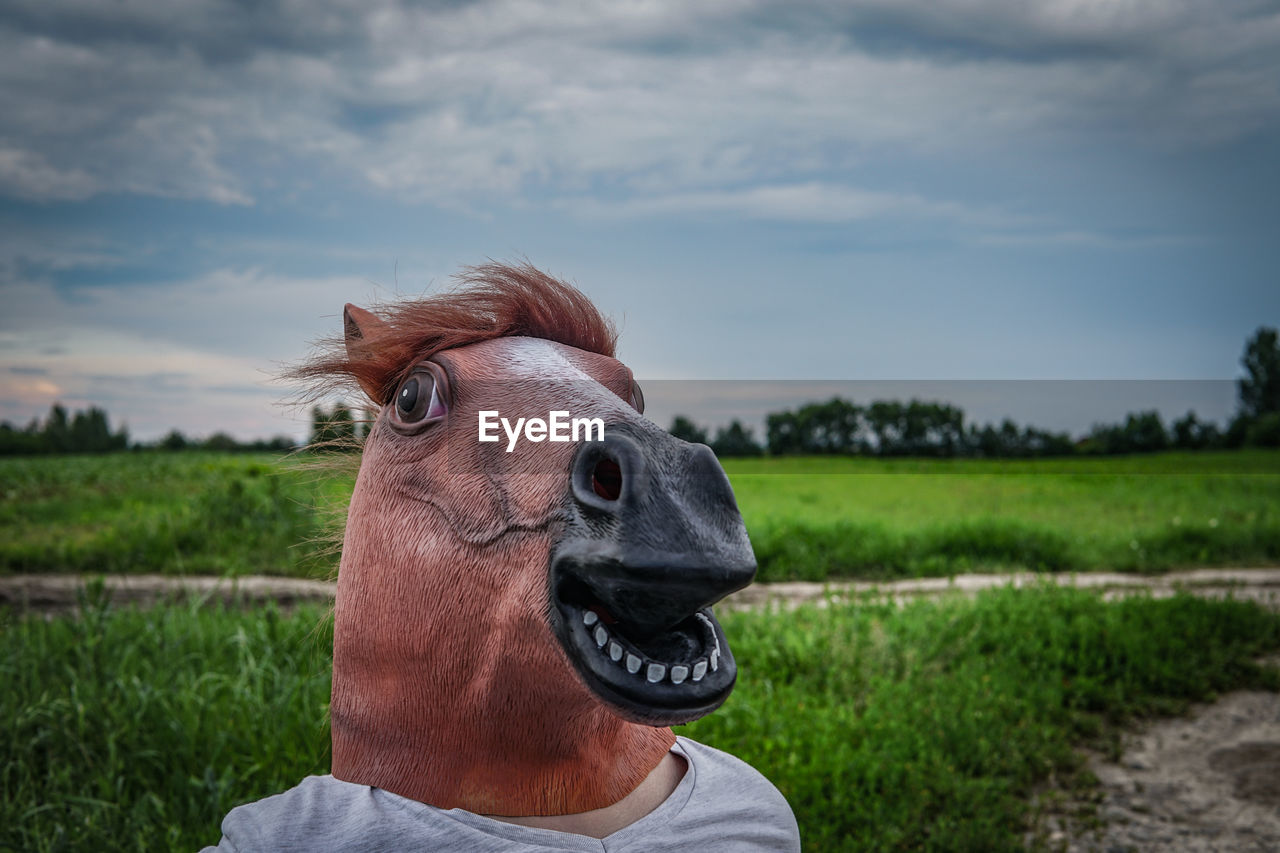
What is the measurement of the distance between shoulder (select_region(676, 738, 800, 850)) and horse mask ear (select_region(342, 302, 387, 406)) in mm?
892

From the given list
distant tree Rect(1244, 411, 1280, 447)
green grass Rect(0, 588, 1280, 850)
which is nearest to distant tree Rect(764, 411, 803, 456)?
green grass Rect(0, 588, 1280, 850)

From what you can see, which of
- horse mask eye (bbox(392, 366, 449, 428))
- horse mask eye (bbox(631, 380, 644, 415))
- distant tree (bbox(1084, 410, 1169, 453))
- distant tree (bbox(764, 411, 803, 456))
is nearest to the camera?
horse mask eye (bbox(392, 366, 449, 428))

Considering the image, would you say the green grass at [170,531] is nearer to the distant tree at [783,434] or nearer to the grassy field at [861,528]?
the grassy field at [861,528]

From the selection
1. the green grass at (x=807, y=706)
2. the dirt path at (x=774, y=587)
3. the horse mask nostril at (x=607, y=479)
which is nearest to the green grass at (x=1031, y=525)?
the dirt path at (x=774, y=587)

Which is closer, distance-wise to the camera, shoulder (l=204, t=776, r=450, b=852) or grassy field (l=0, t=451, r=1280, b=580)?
shoulder (l=204, t=776, r=450, b=852)

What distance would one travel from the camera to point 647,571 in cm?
116

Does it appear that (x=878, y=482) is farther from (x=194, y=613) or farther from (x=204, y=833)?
(x=204, y=833)

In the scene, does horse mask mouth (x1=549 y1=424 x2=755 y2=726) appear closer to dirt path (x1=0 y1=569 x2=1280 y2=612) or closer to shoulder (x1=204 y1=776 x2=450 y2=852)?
shoulder (x1=204 y1=776 x2=450 y2=852)

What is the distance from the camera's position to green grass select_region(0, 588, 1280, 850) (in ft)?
11.2

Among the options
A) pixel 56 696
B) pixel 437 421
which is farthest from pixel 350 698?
pixel 56 696

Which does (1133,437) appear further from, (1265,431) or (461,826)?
(461,826)

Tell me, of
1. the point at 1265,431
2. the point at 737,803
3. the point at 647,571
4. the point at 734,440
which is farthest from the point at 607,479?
the point at 1265,431

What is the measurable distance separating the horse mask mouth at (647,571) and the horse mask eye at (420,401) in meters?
0.37

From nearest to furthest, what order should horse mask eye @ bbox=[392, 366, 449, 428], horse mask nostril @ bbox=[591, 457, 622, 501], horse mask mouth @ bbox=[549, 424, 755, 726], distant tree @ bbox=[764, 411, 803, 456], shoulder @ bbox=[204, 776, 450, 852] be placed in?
1. horse mask mouth @ bbox=[549, 424, 755, 726]
2. horse mask nostril @ bbox=[591, 457, 622, 501]
3. shoulder @ bbox=[204, 776, 450, 852]
4. horse mask eye @ bbox=[392, 366, 449, 428]
5. distant tree @ bbox=[764, 411, 803, 456]
